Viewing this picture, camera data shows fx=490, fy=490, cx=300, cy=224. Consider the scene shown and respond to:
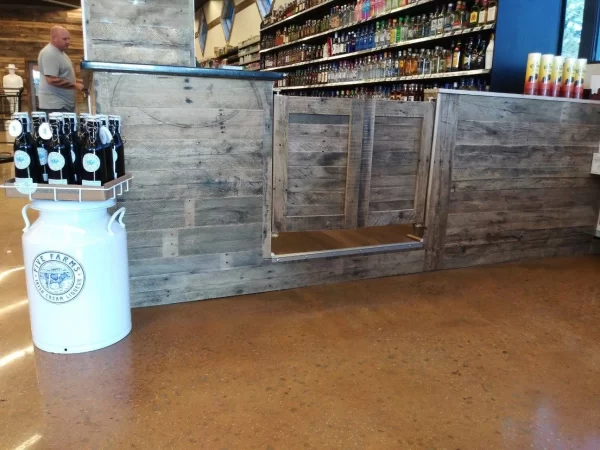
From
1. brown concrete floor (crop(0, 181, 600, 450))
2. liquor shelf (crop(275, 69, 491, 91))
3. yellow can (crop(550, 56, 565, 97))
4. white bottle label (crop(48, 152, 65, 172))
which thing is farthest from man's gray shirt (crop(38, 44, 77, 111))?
yellow can (crop(550, 56, 565, 97))

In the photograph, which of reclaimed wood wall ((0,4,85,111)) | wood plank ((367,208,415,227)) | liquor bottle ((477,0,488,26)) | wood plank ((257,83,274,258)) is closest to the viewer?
wood plank ((257,83,274,258))

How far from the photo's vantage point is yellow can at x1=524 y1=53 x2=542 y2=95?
3604 mm

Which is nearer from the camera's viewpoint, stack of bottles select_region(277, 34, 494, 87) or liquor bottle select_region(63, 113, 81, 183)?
liquor bottle select_region(63, 113, 81, 183)

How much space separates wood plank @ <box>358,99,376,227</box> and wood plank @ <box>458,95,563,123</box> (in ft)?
2.29

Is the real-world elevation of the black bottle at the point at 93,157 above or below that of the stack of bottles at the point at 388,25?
below

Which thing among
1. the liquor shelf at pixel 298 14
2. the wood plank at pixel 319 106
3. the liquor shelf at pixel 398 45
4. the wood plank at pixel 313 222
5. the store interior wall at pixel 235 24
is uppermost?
the store interior wall at pixel 235 24

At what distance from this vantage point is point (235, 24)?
1124 centimetres

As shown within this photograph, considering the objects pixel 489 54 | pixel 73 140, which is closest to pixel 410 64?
pixel 489 54

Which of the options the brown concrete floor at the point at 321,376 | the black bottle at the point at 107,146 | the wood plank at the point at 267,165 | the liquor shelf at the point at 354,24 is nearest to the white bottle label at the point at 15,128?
the black bottle at the point at 107,146

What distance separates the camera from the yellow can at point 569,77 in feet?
12.3

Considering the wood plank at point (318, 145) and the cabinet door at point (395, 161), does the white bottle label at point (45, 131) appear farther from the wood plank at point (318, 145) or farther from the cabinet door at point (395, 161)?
the cabinet door at point (395, 161)

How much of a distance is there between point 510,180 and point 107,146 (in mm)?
2812

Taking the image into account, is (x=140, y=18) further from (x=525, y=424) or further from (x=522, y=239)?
(x=522, y=239)

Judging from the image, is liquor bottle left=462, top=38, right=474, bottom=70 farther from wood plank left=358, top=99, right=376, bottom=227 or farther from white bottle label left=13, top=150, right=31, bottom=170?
white bottle label left=13, top=150, right=31, bottom=170
